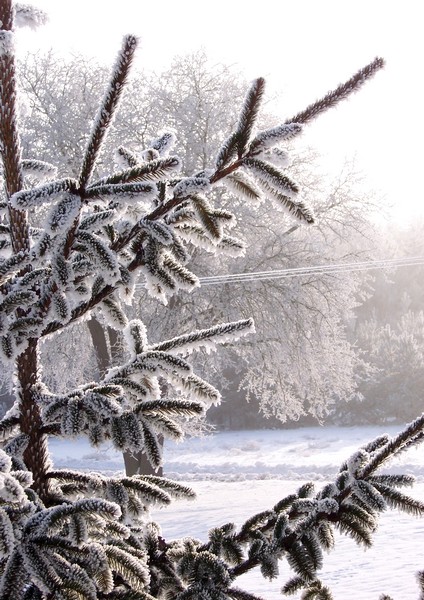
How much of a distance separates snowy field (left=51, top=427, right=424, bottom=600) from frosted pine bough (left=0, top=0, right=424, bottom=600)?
177 millimetres

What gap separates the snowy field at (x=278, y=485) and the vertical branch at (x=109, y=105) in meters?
0.79

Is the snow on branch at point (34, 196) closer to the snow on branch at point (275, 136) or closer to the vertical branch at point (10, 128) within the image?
the vertical branch at point (10, 128)

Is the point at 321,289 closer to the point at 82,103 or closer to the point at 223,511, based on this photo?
the point at 223,511

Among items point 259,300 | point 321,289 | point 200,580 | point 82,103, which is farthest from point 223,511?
point 200,580

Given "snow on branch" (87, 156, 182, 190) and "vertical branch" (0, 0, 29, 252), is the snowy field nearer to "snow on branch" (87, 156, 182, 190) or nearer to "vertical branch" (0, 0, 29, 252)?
"vertical branch" (0, 0, 29, 252)

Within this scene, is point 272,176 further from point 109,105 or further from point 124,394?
point 124,394

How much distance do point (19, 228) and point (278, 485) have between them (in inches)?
533

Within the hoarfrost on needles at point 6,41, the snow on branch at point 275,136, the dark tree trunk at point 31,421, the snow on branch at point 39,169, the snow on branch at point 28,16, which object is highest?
the snow on branch at point 28,16

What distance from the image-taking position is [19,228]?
1847 mm

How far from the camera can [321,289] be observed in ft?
47.9

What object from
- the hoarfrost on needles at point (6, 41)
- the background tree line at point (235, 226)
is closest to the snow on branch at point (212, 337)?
the hoarfrost on needles at point (6, 41)

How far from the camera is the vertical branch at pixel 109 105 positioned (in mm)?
1468

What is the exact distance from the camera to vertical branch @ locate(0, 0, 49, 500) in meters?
1.69

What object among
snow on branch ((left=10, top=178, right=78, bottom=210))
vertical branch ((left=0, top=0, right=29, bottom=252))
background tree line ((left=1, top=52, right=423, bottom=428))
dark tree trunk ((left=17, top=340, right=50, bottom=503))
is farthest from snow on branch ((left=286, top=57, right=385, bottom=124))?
background tree line ((left=1, top=52, right=423, bottom=428))
